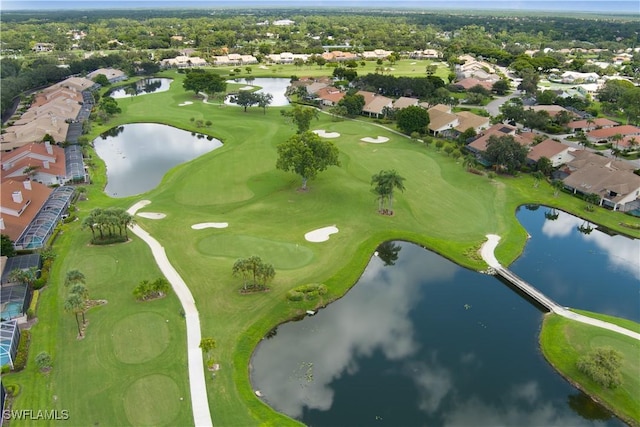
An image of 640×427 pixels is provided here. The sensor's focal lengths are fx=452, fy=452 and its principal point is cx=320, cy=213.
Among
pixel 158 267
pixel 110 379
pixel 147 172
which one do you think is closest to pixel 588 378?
pixel 110 379

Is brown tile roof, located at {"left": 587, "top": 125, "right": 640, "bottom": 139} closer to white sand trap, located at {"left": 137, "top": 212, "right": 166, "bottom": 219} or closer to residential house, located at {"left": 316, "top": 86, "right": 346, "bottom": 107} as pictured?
residential house, located at {"left": 316, "top": 86, "right": 346, "bottom": 107}

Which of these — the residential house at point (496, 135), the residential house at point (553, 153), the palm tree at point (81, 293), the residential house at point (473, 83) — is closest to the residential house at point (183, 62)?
the residential house at point (473, 83)

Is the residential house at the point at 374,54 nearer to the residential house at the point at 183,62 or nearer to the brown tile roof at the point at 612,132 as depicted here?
the residential house at the point at 183,62

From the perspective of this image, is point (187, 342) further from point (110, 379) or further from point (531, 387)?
point (531, 387)

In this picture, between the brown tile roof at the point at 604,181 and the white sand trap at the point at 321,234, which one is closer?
the white sand trap at the point at 321,234

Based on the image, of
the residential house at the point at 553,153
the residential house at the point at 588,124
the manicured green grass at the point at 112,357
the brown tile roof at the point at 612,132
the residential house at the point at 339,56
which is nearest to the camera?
the manicured green grass at the point at 112,357

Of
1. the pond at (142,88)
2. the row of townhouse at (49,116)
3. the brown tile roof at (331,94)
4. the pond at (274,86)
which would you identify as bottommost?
the pond at (142,88)
